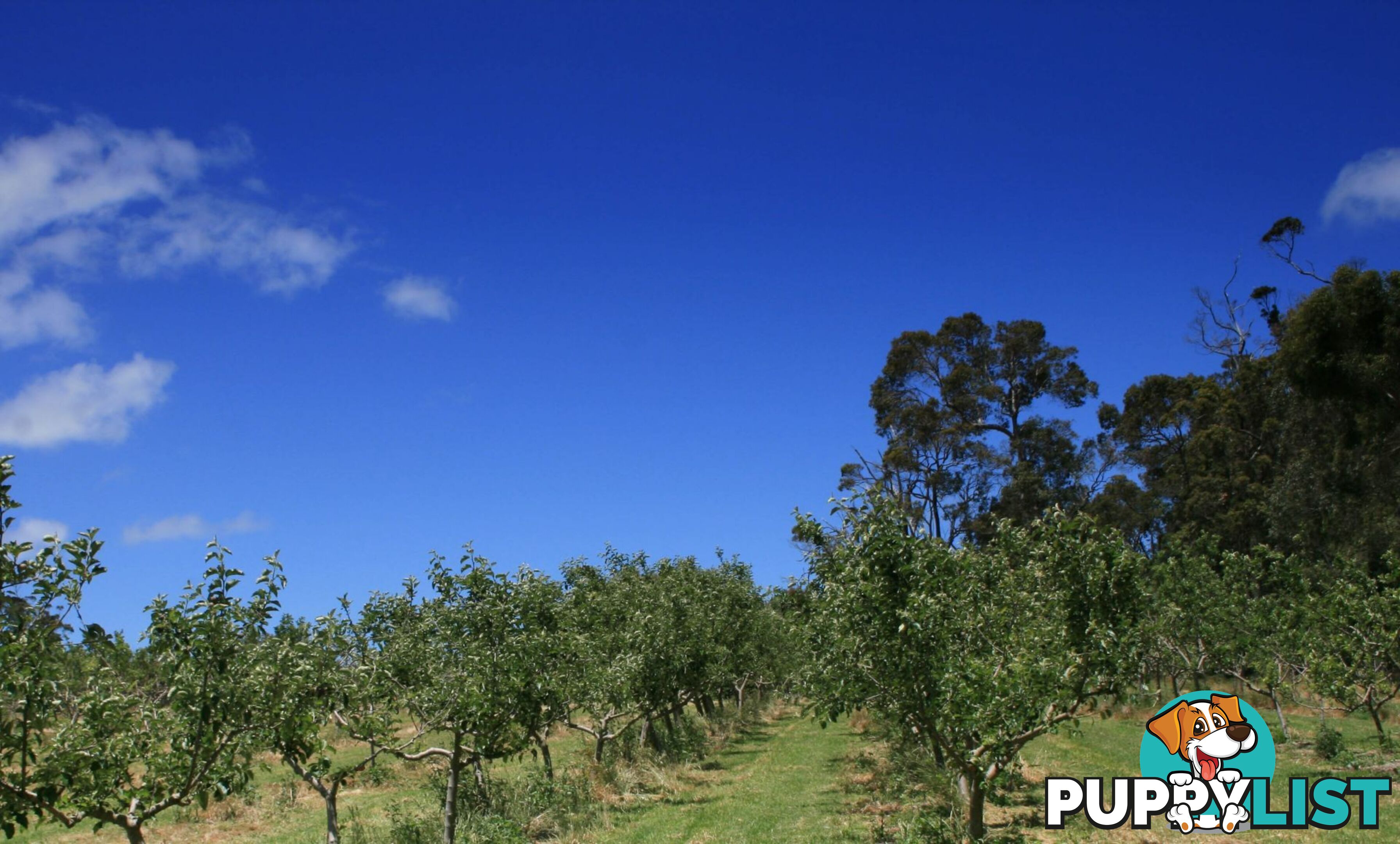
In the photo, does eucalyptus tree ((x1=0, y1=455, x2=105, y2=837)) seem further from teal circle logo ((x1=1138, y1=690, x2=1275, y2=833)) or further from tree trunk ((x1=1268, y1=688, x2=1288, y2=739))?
tree trunk ((x1=1268, y1=688, x2=1288, y2=739))

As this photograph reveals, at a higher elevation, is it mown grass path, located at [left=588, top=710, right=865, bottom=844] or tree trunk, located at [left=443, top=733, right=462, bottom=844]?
tree trunk, located at [left=443, top=733, right=462, bottom=844]

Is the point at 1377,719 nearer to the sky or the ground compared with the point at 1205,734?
nearer to the ground

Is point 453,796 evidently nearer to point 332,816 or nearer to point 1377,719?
point 332,816

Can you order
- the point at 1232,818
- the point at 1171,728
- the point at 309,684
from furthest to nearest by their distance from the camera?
the point at 1232,818, the point at 1171,728, the point at 309,684

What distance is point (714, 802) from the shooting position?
2572 cm

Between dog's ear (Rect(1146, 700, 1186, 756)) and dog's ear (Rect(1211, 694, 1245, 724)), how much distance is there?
2.13ft

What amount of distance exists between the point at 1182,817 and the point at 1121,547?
601 cm

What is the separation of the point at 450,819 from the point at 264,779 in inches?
985

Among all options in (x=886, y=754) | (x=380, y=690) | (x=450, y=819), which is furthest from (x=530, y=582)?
(x=886, y=754)

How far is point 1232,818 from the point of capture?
18.6m

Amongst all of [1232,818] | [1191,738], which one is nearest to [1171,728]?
[1191,738]

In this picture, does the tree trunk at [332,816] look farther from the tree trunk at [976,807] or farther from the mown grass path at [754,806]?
the tree trunk at [976,807]

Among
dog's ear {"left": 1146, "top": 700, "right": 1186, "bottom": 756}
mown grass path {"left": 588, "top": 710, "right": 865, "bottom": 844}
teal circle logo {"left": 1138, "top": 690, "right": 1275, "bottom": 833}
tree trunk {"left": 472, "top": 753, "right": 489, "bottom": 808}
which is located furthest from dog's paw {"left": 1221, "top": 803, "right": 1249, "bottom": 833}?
tree trunk {"left": 472, "top": 753, "right": 489, "bottom": 808}

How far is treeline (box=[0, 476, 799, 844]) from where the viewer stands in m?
8.93
